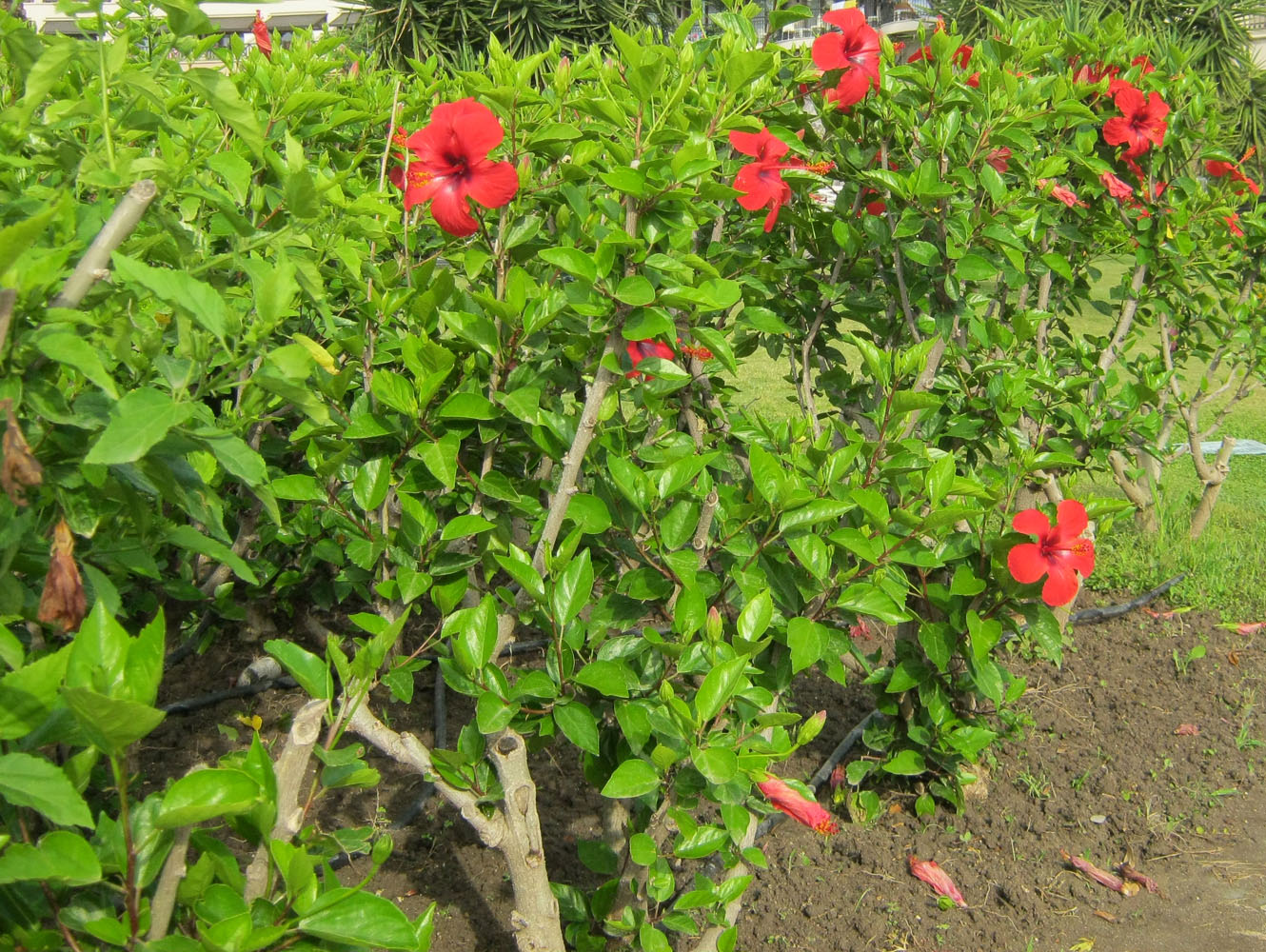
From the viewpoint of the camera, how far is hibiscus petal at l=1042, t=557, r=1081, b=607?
1.97m

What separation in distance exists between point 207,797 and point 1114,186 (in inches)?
111

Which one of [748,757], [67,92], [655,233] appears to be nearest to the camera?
[748,757]

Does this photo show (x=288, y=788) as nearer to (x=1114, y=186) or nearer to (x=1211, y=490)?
(x=1114, y=186)

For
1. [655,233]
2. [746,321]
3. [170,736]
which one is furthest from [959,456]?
[170,736]

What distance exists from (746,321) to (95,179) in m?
1.37

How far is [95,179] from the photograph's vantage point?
40.3 inches

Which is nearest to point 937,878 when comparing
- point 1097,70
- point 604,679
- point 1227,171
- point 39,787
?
point 604,679

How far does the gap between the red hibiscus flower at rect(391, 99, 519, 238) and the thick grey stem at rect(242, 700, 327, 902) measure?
0.86 m

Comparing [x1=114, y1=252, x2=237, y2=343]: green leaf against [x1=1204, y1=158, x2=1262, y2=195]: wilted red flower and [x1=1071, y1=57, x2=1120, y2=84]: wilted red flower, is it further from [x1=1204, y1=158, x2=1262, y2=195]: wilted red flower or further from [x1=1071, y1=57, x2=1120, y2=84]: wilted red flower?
[x1=1204, y1=158, x2=1262, y2=195]: wilted red flower

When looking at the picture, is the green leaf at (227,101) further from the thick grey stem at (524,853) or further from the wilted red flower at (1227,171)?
the wilted red flower at (1227,171)

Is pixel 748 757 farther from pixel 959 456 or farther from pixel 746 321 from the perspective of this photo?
pixel 959 456

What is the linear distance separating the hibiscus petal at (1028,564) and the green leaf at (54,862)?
161 cm

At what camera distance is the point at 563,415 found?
64.9 inches

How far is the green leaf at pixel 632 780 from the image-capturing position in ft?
4.55
